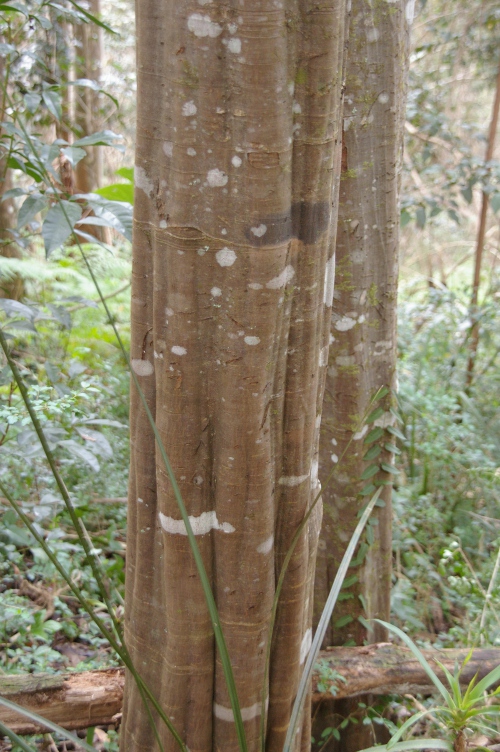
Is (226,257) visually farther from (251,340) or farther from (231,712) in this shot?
(231,712)

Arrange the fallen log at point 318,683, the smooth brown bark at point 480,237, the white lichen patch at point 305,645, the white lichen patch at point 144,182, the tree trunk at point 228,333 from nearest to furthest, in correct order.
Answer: the tree trunk at point 228,333 → the white lichen patch at point 144,182 → the white lichen patch at point 305,645 → the fallen log at point 318,683 → the smooth brown bark at point 480,237

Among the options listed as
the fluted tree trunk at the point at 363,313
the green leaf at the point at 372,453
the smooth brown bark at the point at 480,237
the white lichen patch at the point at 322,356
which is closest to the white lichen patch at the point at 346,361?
the fluted tree trunk at the point at 363,313

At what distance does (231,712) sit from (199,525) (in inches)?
17.9

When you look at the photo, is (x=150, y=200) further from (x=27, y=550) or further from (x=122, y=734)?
(x=27, y=550)

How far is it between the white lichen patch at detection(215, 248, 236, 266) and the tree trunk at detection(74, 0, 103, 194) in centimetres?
468

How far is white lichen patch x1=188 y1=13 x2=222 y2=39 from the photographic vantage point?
0.98 meters

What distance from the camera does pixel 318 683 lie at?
179 centimetres

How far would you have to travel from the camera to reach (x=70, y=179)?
242 cm

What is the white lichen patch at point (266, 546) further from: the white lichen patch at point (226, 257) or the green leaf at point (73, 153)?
the green leaf at point (73, 153)

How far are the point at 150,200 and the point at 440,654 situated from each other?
1729 mm

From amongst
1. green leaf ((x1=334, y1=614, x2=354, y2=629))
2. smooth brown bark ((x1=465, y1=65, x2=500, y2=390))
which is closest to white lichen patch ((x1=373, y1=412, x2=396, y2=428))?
green leaf ((x1=334, y1=614, x2=354, y2=629))

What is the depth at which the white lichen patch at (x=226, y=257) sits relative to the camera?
108 centimetres

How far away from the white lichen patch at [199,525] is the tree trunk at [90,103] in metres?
4.71

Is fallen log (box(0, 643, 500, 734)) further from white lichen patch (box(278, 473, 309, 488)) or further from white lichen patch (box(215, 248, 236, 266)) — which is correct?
white lichen patch (box(215, 248, 236, 266))
